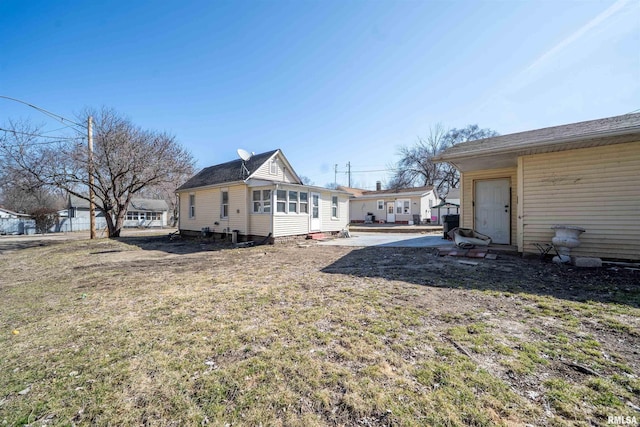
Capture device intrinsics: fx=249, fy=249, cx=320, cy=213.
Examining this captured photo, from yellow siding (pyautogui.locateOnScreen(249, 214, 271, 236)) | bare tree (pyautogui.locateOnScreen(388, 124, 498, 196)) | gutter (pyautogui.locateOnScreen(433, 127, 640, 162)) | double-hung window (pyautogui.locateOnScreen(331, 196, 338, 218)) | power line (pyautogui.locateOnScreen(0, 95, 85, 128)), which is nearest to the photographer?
gutter (pyautogui.locateOnScreen(433, 127, 640, 162))

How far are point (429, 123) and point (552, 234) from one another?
1231 inches

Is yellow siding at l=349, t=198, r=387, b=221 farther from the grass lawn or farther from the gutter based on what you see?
the grass lawn

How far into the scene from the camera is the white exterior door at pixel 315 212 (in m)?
13.1

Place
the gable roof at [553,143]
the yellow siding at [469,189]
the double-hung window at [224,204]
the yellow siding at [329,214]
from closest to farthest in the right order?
the gable roof at [553,143]
the yellow siding at [469,189]
the double-hung window at [224,204]
the yellow siding at [329,214]

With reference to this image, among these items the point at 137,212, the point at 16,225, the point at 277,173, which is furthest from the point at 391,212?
the point at 16,225

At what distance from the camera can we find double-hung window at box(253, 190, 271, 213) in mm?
11406

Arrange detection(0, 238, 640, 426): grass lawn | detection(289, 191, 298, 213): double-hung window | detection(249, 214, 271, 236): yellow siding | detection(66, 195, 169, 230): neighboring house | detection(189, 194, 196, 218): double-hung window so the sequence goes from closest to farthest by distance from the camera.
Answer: detection(0, 238, 640, 426): grass lawn
detection(249, 214, 271, 236): yellow siding
detection(289, 191, 298, 213): double-hung window
detection(189, 194, 196, 218): double-hung window
detection(66, 195, 169, 230): neighboring house

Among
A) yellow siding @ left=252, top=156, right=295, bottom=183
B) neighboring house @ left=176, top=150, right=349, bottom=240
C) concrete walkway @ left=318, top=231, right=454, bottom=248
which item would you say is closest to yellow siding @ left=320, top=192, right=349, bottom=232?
neighboring house @ left=176, top=150, right=349, bottom=240

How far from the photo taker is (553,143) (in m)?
5.93

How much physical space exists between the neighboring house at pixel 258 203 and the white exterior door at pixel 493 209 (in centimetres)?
727

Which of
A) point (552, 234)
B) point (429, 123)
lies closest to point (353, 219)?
point (429, 123)

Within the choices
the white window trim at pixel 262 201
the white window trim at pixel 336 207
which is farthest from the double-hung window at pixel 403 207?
the white window trim at pixel 262 201

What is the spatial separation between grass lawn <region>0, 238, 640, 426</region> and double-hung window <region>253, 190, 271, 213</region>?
6586 mm

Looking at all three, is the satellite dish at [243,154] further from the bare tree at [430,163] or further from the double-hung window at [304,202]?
the bare tree at [430,163]
